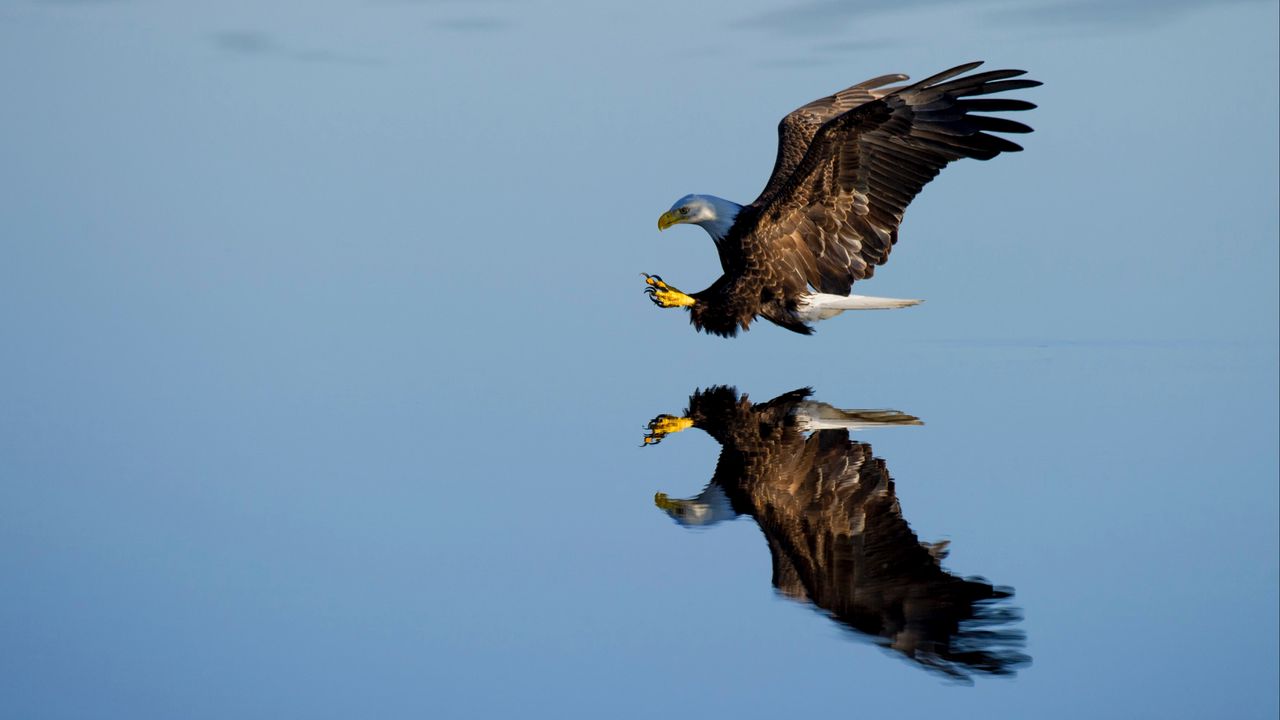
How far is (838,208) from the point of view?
24.2 ft

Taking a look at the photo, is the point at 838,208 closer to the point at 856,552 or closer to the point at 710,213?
the point at 710,213

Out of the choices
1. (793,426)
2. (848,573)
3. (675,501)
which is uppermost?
(793,426)

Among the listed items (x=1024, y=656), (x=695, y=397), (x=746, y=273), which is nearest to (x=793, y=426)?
(x=695, y=397)

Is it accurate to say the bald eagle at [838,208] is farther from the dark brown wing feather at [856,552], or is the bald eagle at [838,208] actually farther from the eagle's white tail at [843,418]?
the dark brown wing feather at [856,552]

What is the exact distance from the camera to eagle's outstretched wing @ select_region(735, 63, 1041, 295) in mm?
6961

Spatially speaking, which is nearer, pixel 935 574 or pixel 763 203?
pixel 935 574

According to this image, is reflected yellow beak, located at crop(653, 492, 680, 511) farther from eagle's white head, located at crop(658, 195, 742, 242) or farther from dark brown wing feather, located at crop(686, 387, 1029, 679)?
eagle's white head, located at crop(658, 195, 742, 242)

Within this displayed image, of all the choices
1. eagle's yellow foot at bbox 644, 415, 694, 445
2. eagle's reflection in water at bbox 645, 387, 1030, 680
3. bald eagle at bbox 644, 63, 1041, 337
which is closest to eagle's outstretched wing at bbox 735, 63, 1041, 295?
bald eagle at bbox 644, 63, 1041, 337

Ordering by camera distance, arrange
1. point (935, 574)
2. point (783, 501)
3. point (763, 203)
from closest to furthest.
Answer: point (935, 574)
point (783, 501)
point (763, 203)

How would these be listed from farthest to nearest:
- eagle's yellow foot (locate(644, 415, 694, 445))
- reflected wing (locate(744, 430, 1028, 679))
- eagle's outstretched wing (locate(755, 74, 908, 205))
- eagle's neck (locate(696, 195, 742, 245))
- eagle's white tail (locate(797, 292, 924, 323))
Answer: eagle's outstretched wing (locate(755, 74, 908, 205)) → eagle's neck (locate(696, 195, 742, 245)) → eagle's white tail (locate(797, 292, 924, 323)) → eagle's yellow foot (locate(644, 415, 694, 445)) → reflected wing (locate(744, 430, 1028, 679))

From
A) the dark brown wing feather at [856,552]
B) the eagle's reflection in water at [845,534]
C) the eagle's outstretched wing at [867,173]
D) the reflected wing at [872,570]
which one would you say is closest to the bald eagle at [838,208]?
the eagle's outstretched wing at [867,173]

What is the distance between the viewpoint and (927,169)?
7.21 m

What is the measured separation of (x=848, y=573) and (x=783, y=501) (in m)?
0.74

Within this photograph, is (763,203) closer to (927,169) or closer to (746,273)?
(746,273)
